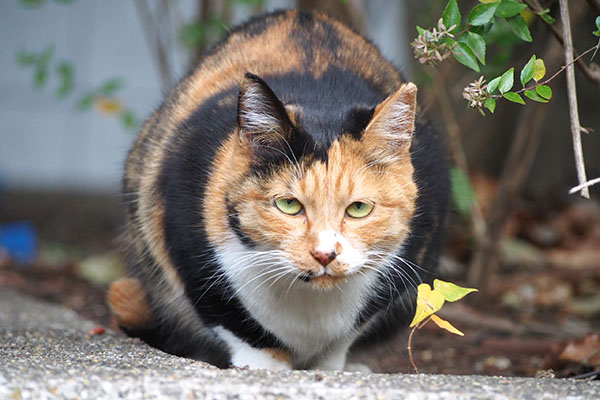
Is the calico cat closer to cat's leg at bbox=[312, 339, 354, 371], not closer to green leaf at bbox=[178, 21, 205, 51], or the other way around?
cat's leg at bbox=[312, 339, 354, 371]

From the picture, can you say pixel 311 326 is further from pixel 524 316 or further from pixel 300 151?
pixel 524 316

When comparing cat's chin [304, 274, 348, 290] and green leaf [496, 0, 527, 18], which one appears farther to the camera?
cat's chin [304, 274, 348, 290]

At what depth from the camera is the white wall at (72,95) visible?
753 centimetres

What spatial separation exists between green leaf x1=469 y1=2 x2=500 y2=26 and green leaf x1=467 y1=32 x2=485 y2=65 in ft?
0.11

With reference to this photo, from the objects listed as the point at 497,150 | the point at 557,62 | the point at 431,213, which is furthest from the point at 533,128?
the point at 497,150

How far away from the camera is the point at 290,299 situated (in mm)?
2617

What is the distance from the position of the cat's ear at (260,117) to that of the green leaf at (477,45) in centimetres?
57

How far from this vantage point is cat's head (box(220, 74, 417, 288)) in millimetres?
2350

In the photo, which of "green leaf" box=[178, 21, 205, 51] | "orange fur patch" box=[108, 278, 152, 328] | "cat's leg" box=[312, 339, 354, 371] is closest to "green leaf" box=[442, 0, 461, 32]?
"cat's leg" box=[312, 339, 354, 371]

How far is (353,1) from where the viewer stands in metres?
4.80

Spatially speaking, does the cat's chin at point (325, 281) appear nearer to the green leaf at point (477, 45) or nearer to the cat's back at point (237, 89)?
the cat's back at point (237, 89)

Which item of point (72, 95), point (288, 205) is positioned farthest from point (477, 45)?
point (72, 95)

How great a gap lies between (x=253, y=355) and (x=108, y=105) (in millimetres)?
2535

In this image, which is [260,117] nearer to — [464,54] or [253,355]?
[464,54]
